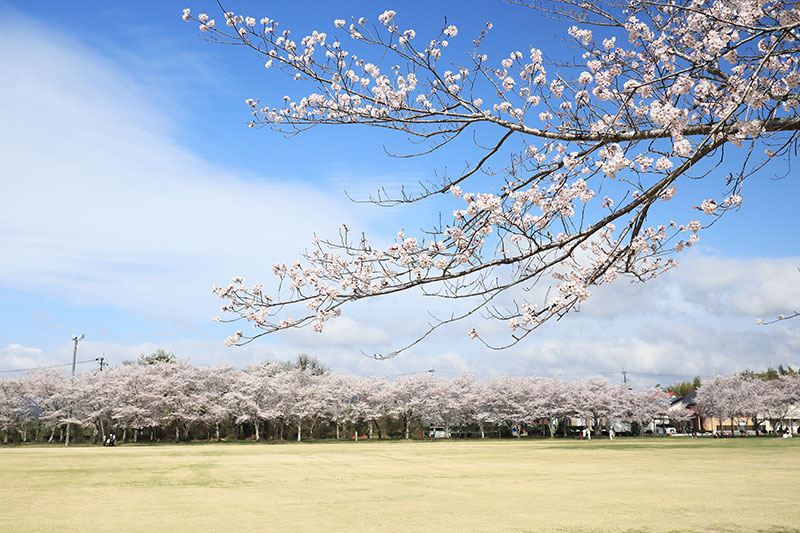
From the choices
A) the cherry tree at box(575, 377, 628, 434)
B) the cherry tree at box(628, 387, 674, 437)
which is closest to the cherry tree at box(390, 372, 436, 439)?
the cherry tree at box(575, 377, 628, 434)

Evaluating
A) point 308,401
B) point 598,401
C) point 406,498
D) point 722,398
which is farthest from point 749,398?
point 406,498

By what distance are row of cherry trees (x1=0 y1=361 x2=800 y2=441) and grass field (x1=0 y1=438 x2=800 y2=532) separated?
87.0ft

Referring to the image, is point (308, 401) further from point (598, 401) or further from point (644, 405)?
point (644, 405)

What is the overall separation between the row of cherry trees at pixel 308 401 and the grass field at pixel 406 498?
26.5m

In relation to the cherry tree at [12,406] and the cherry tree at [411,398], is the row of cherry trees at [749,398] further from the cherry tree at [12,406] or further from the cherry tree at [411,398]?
the cherry tree at [12,406]

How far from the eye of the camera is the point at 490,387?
56094 mm

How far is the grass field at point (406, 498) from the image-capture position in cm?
860

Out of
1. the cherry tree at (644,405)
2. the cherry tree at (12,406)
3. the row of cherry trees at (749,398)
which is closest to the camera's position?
the cherry tree at (12,406)

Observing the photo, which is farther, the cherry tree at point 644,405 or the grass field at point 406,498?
the cherry tree at point 644,405

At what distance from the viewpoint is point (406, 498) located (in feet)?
37.4

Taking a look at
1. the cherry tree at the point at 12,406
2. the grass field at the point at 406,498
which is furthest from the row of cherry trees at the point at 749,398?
the cherry tree at the point at 12,406

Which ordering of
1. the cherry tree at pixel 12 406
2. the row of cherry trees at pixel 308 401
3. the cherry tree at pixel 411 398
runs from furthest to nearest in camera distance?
1. the cherry tree at pixel 411 398
2. the row of cherry trees at pixel 308 401
3. the cherry tree at pixel 12 406

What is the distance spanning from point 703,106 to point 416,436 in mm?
52863

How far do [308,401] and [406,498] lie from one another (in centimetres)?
3706
